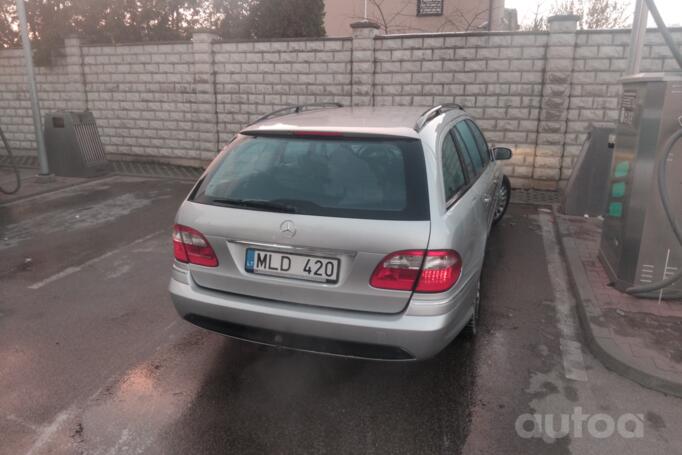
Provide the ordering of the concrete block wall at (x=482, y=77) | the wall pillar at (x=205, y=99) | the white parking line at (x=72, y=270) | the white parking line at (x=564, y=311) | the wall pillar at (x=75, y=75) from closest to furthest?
the white parking line at (x=564, y=311) → the white parking line at (x=72, y=270) → the concrete block wall at (x=482, y=77) → the wall pillar at (x=205, y=99) → the wall pillar at (x=75, y=75)

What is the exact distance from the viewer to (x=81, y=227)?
→ 6906 mm

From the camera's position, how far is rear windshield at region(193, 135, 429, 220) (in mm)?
2844

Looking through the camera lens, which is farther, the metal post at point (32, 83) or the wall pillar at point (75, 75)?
the wall pillar at point (75, 75)

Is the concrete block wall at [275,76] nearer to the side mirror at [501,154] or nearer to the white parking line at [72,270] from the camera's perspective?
the side mirror at [501,154]

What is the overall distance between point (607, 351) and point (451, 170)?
1620 mm

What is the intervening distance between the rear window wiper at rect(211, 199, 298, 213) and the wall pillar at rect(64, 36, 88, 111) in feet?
33.8

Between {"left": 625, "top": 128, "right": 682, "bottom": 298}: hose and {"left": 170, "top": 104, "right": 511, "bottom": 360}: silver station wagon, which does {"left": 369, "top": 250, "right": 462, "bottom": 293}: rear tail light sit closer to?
{"left": 170, "top": 104, "right": 511, "bottom": 360}: silver station wagon

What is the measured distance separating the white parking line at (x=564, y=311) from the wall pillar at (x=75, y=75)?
10167 millimetres

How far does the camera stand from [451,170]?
3.40 meters

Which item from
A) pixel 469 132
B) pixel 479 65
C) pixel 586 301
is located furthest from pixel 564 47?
pixel 586 301

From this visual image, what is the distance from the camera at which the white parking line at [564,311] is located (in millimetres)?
3525

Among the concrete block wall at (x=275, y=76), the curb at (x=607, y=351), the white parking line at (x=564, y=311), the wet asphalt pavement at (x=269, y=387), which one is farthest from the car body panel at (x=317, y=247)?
the concrete block wall at (x=275, y=76)

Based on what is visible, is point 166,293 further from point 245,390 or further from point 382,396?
point 382,396

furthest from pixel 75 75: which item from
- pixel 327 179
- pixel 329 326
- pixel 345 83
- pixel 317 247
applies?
pixel 329 326
